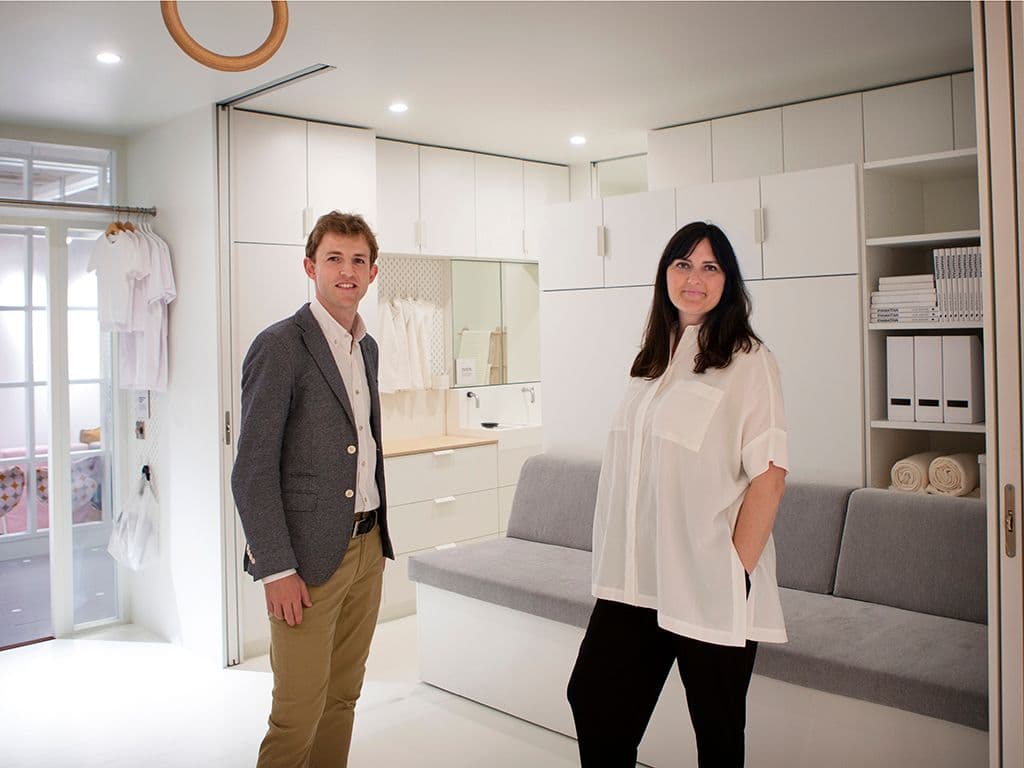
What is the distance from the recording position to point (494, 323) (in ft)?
19.6

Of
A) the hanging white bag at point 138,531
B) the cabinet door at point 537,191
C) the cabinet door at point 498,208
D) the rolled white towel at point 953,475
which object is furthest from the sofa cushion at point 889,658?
the cabinet door at point 537,191

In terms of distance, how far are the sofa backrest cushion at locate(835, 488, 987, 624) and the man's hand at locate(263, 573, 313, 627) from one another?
189 cm

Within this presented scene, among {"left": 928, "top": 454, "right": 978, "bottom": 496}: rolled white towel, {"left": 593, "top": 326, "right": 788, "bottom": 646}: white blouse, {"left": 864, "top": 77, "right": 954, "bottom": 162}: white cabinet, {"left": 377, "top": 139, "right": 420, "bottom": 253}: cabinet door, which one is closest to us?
{"left": 593, "top": 326, "right": 788, "bottom": 646}: white blouse

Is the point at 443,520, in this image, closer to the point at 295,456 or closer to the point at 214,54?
the point at 295,456

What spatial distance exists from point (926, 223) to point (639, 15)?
1.58m

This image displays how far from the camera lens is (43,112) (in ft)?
13.9

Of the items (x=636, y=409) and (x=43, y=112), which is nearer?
(x=636, y=409)

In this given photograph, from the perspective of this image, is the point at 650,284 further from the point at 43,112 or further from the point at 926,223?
the point at 43,112

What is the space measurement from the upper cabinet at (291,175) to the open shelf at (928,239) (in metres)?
2.45

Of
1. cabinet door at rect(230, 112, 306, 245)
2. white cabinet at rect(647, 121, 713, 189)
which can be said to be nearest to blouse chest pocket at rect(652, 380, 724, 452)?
cabinet door at rect(230, 112, 306, 245)

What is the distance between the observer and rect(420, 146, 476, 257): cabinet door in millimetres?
5262

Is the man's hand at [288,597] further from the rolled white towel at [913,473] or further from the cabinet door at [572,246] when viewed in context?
the cabinet door at [572,246]

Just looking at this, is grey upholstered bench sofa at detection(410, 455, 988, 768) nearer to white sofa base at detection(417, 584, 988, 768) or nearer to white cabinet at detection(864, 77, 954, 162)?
white sofa base at detection(417, 584, 988, 768)

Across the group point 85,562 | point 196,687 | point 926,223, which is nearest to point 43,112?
point 85,562
